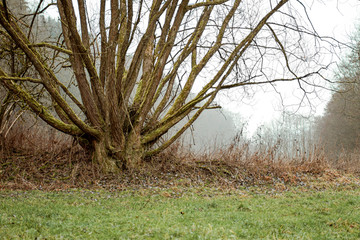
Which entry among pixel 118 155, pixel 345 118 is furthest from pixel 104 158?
pixel 345 118

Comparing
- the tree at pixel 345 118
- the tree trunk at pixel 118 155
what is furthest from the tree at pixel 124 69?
the tree at pixel 345 118

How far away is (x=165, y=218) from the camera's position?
4.70 metres

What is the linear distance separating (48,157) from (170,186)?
4.67m

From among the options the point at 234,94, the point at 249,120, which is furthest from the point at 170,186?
the point at 249,120

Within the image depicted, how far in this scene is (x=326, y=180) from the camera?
1114 centimetres

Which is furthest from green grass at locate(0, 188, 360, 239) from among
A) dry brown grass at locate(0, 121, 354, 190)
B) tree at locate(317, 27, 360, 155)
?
tree at locate(317, 27, 360, 155)

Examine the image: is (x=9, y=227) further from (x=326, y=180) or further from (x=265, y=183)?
(x=326, y=180)

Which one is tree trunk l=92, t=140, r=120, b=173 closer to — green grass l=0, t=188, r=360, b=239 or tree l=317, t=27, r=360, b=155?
green grass l=0, t=188, r=360, b=239

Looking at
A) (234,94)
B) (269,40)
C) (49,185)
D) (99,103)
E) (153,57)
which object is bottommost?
(49,185)

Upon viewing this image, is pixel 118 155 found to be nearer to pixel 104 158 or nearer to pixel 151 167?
pixel 104 158

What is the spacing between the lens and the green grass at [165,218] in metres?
3.73

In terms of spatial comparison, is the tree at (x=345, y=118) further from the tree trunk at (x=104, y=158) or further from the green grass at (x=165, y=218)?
the green grass at (x=165, y=218)

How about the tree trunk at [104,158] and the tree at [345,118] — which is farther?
the tree at [345,118]

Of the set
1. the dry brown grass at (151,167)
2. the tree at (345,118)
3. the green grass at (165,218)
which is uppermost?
the tree at (345,118)
